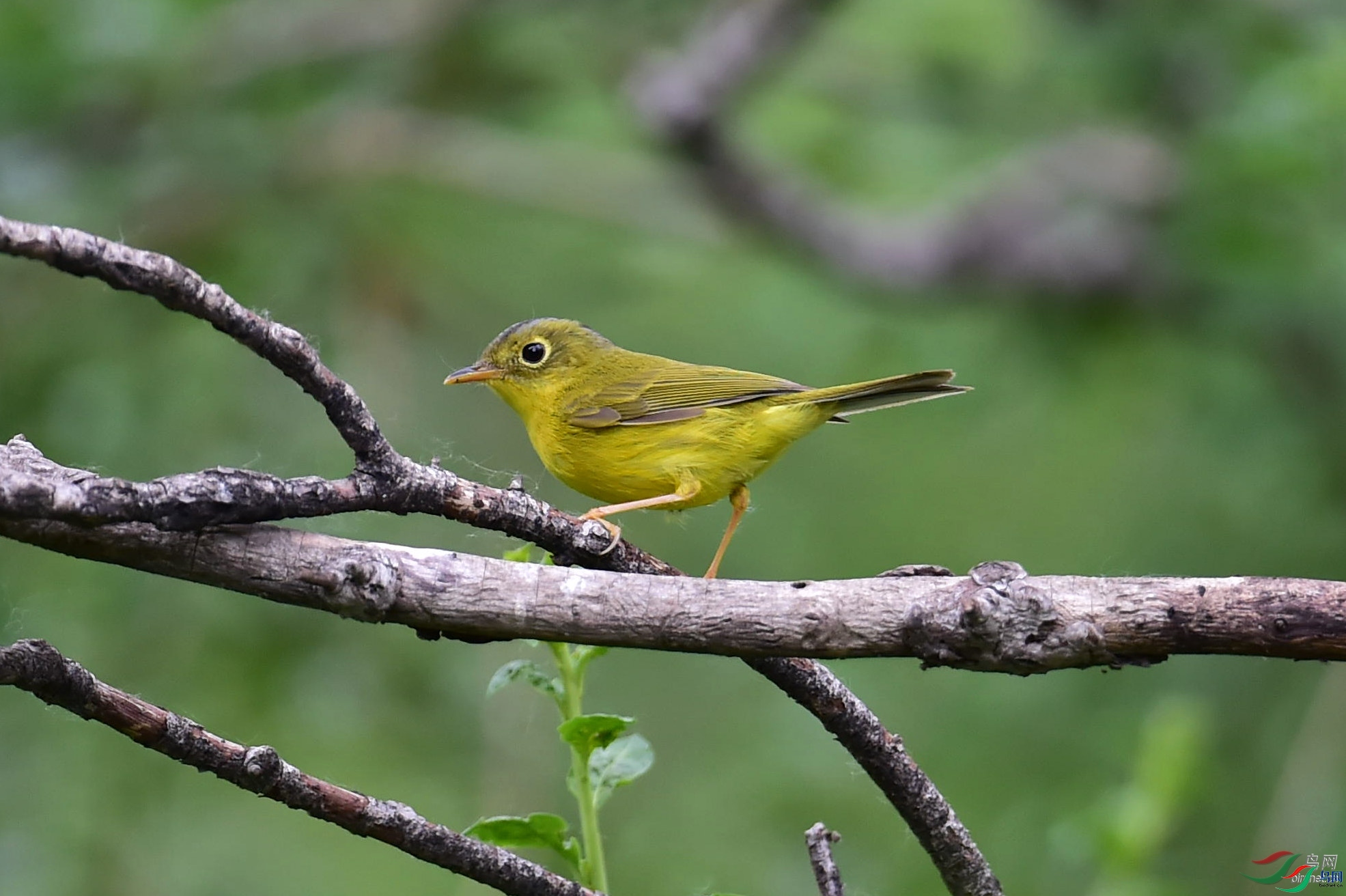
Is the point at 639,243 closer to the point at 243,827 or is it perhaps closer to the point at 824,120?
the point at 824,120

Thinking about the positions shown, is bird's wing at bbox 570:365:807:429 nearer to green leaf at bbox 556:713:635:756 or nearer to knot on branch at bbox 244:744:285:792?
green leaf at bbox 556:713:635:756

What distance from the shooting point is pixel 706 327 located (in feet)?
26.4

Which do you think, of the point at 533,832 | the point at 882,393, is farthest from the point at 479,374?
the point at 533,832

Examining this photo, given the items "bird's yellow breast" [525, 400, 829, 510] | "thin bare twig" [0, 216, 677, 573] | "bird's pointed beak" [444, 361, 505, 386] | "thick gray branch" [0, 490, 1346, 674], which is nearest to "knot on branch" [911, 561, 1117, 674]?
"thick gray branch" [0, 490, 1346, 674]

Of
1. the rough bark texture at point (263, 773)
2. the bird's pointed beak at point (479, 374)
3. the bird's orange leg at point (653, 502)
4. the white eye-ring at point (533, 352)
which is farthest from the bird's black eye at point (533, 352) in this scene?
the rough bark texture at point (263, 773)

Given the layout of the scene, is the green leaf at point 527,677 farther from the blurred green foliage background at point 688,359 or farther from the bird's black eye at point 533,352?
the bird's black eye at point 533,352

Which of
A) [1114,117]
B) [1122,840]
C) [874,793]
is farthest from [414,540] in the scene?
[1114,117]

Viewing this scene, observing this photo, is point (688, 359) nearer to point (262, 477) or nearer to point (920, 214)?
point (920, 214)

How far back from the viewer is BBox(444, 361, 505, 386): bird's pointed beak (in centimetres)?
515

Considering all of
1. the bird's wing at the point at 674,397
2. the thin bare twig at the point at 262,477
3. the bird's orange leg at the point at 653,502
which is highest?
the bird's wing at the point at 674,397

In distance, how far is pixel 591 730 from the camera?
2062 millimetres

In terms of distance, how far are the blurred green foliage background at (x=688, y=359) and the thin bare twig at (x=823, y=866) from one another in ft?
3.18

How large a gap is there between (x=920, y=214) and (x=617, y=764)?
22.2ft

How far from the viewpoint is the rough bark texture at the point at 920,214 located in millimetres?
6754
